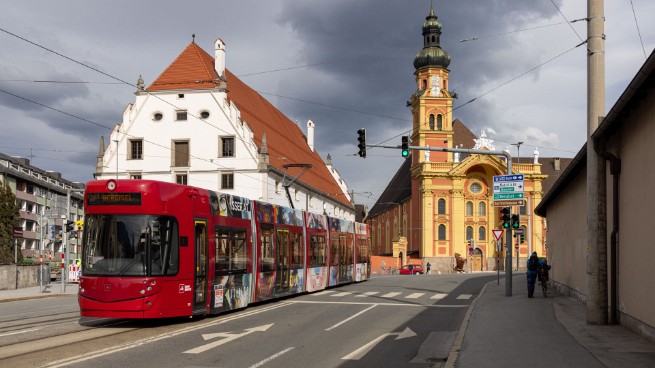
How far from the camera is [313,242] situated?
26359 mm

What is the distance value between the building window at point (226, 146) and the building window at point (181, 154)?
2.56m

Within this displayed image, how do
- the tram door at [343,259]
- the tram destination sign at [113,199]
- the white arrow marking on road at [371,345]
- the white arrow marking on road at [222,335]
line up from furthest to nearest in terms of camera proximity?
the tram door at [343,259]
the tram destination sign at [113,199]
the white arrow marking on road at [222,335]
the white arrow marking on road at [371,345]

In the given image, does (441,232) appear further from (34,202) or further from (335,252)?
(335,252)

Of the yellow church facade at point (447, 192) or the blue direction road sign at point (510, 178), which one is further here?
the yellow church facade at point (447, 192)

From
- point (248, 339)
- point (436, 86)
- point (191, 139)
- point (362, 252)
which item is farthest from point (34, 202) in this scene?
point (248, 339)

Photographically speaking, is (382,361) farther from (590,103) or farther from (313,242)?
(313,242)

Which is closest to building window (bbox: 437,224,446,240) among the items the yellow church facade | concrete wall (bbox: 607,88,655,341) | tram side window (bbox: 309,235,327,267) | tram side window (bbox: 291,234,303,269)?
the yellow church facade

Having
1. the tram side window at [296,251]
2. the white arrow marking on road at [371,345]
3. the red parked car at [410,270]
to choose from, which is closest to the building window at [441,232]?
the red parked car at [410,270]

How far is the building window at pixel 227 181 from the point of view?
51.8 m

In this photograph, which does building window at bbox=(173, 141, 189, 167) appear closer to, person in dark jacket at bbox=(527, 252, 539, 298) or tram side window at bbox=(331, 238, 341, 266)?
tram side window at bbox=(331, 238, 341, 266)

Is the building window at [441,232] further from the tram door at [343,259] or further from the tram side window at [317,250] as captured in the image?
the tram side window at [317,250]

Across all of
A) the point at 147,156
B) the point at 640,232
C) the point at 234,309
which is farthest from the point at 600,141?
the point at 147,156

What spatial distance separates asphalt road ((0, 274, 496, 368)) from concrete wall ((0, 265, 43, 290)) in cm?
1507

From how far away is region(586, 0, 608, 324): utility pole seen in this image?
14453 mm
